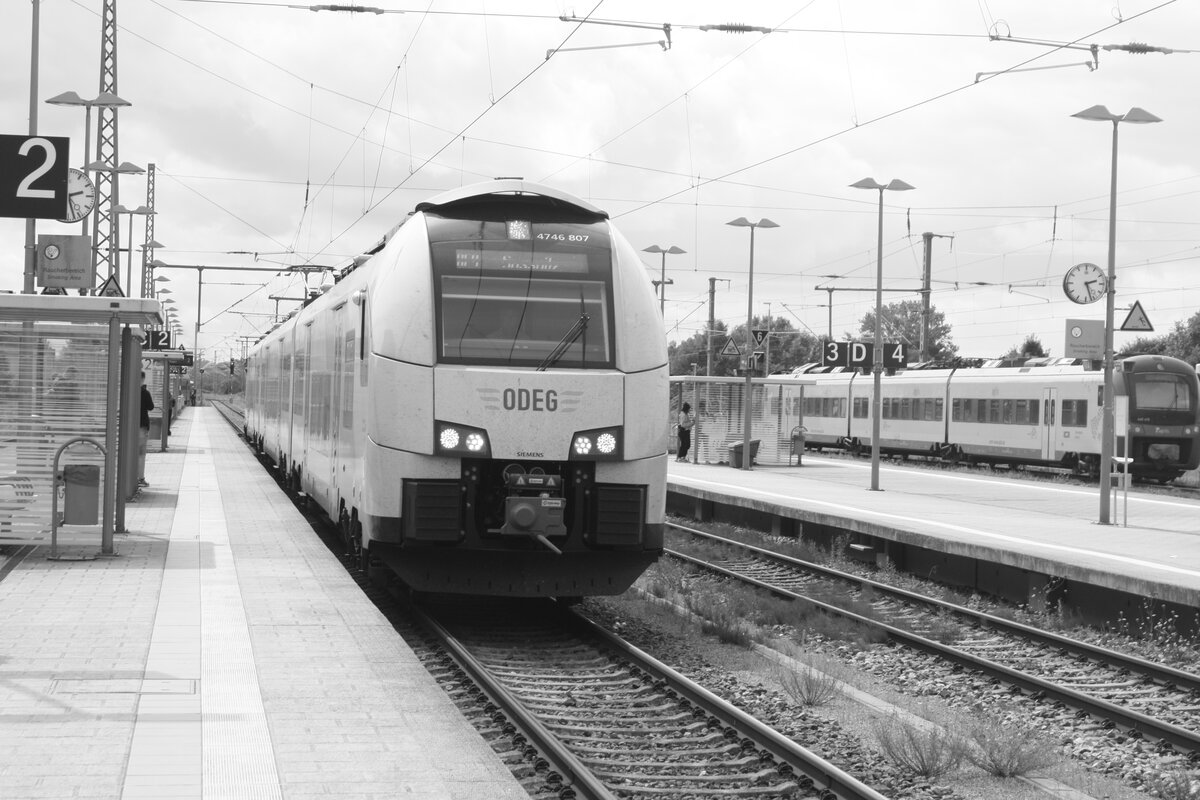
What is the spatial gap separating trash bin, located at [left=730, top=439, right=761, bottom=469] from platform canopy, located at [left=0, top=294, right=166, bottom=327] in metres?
22.8

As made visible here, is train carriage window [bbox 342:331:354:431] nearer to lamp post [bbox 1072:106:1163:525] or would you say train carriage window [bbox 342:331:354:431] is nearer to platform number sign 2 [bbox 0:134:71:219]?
platform number sign 2 [bbox 0:134:71:219]

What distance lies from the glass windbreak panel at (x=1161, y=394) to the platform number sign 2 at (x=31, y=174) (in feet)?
94.0

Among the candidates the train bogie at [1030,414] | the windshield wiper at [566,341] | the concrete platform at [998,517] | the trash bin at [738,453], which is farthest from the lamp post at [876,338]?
the windshield wiper at [566,341]

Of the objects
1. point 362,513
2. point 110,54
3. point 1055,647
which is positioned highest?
point 110,54

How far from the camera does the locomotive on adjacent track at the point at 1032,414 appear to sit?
3259 centimetres

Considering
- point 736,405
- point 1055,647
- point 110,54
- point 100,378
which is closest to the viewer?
point 1055,647

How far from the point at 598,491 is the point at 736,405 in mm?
24792

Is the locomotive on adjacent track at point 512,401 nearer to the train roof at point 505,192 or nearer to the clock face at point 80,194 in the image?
the train roof at point 505,192

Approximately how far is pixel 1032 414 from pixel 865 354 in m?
8.78

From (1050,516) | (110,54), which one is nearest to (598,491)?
(1050,516)

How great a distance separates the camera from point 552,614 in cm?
1233

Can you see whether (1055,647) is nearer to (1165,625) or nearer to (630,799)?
(1165,625)

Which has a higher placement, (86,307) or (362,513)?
(86,307)

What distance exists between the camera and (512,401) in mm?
10625
